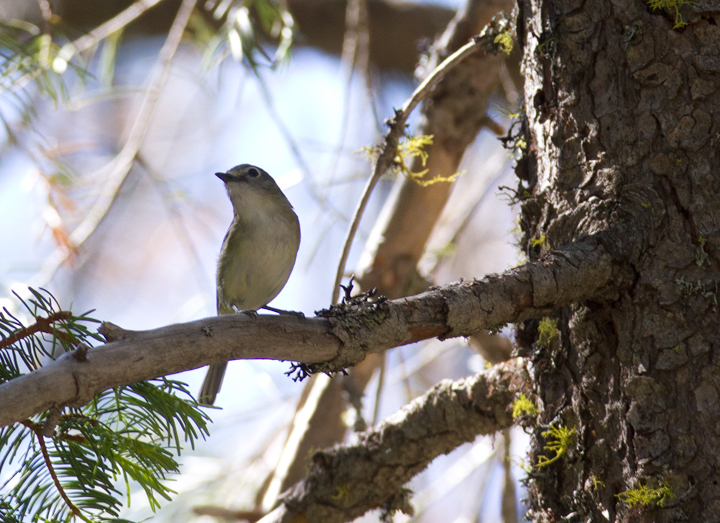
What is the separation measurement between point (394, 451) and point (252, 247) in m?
1.38

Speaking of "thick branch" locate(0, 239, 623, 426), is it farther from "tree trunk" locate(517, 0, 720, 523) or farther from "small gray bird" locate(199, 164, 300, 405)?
"small gray bird" locate(199, 164, 300, 405)

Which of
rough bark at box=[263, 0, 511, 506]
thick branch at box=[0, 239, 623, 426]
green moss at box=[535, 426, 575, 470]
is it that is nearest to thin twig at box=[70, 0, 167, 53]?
rough bark at box=[263, 0, 511, 506]

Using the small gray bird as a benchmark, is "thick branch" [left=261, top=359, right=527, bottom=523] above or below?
below

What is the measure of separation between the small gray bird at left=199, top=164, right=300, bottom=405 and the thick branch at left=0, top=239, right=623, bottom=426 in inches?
66.9

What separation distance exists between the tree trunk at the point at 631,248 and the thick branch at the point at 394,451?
1.28 feet

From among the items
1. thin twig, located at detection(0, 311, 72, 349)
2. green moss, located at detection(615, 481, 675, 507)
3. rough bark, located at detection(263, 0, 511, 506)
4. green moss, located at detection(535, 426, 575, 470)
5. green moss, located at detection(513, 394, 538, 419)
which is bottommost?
green moss, located at detection(615, 481, 675, 507)

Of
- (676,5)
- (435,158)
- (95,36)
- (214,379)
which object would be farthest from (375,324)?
(95,36)

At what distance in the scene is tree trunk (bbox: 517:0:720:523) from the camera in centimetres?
174

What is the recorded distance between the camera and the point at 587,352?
193 centimetres

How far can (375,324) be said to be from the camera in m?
1.71

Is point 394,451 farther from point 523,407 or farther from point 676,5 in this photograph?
point 676,5

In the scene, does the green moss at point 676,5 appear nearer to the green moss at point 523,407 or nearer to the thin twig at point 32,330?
the green moss at point 523,407

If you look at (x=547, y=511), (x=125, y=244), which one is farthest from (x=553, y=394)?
(x=125, y=244)

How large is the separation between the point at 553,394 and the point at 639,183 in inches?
28.1
